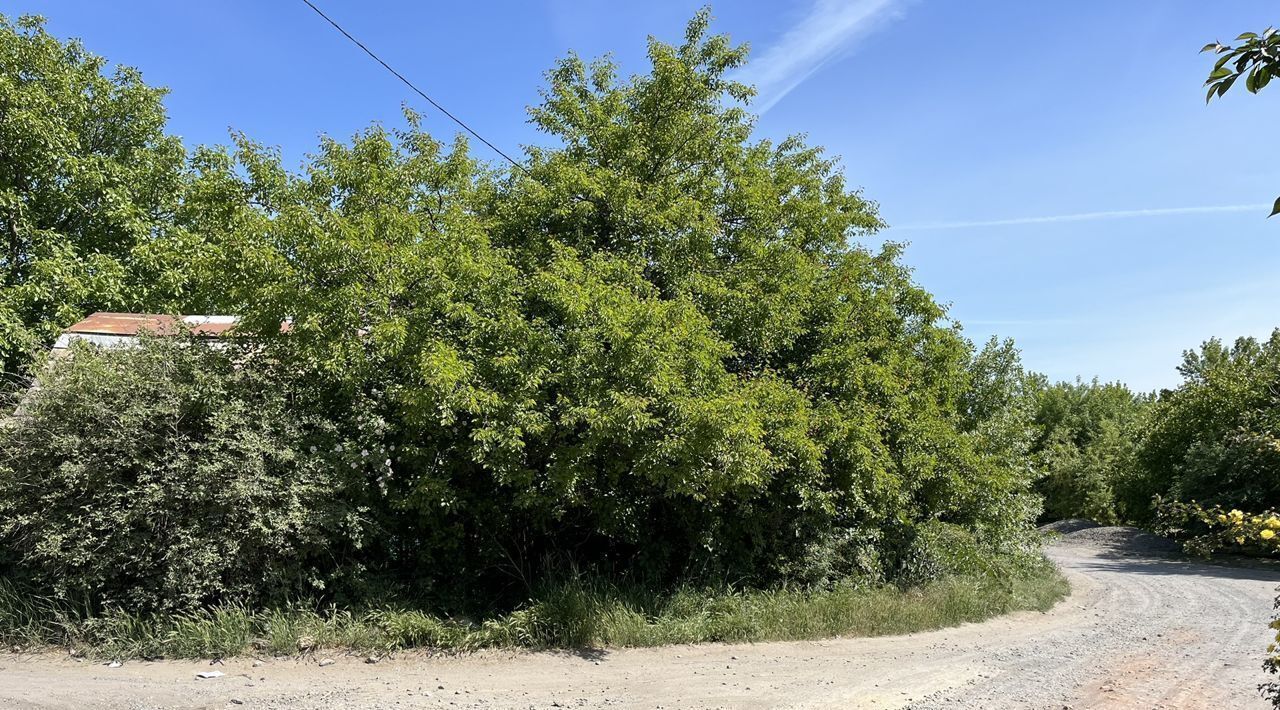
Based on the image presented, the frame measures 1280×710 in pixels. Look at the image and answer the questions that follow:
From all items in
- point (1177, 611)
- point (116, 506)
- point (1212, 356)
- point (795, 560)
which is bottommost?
point (1177, 611)

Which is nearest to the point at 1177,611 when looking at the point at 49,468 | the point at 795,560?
the point at 795,560

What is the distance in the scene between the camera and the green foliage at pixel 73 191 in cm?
1460

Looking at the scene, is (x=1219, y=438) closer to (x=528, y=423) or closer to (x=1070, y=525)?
(x=1070, y=525)

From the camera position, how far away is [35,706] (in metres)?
5.96

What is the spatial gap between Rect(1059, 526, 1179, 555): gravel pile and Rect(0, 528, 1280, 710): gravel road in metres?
18.5

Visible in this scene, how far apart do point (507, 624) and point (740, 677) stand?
99.0 inches

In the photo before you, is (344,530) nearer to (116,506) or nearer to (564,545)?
(116,506)

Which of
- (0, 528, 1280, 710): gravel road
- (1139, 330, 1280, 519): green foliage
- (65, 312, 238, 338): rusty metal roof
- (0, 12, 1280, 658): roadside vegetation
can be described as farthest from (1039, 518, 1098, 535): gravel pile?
(65, 312, 238, 338): rusty metal roof

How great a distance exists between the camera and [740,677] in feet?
24.2

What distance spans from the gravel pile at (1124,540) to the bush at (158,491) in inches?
1048

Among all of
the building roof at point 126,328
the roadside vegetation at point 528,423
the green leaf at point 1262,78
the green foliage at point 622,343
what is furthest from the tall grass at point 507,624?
the green leaf at point 1262,78

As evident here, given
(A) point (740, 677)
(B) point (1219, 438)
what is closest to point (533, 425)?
(A) point (740, 677)

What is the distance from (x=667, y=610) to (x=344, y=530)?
3.71 meters

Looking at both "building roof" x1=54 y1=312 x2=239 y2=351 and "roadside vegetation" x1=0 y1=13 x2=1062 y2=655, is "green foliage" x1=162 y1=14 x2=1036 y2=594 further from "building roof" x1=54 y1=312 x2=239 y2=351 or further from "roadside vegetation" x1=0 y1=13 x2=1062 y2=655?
"building roof" x1=54 y1=312 x2=239 y2=351
